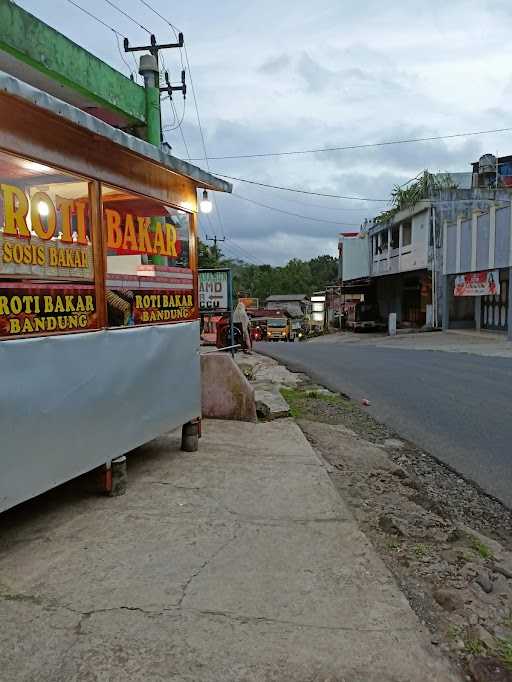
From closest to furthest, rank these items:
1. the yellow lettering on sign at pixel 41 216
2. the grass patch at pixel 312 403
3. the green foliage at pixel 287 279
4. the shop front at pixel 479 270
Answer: the yellow lettering on sign at pixel 41 216 → the grass patch at pixel 312 403 → the shop front at pixel 479 270 → the green foliage at pixel 287 279

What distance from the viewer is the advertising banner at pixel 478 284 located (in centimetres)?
2513

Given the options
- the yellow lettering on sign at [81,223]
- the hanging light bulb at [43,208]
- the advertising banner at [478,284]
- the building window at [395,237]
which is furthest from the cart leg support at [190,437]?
the building window at [395,237]

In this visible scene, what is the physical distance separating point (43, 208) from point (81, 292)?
2.09 ft

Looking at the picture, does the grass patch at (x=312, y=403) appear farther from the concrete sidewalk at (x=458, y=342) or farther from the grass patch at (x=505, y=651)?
the concrete sidewalk at (x=458, y=342)

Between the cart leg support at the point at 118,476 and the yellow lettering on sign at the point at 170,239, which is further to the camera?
the yellow lettering on sign at the point at 170,239

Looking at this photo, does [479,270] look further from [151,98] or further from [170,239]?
[170,239]

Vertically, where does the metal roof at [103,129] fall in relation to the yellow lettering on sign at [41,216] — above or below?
above

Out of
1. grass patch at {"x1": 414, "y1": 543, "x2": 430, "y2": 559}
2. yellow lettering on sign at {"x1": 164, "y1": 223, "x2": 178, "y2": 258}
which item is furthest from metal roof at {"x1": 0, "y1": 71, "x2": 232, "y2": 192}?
grass patch at {"x1": 414, "y1": 543, "x2": 430, "y2": 559}

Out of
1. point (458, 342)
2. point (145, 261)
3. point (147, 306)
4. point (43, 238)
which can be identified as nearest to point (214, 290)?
point (145, 261)

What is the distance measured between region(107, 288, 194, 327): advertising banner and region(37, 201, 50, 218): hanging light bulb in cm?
83

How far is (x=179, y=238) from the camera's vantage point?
216 inches

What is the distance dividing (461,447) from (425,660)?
4543mm

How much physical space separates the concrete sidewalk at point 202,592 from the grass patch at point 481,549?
30.9 inches

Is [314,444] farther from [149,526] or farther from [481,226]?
[481,226]
